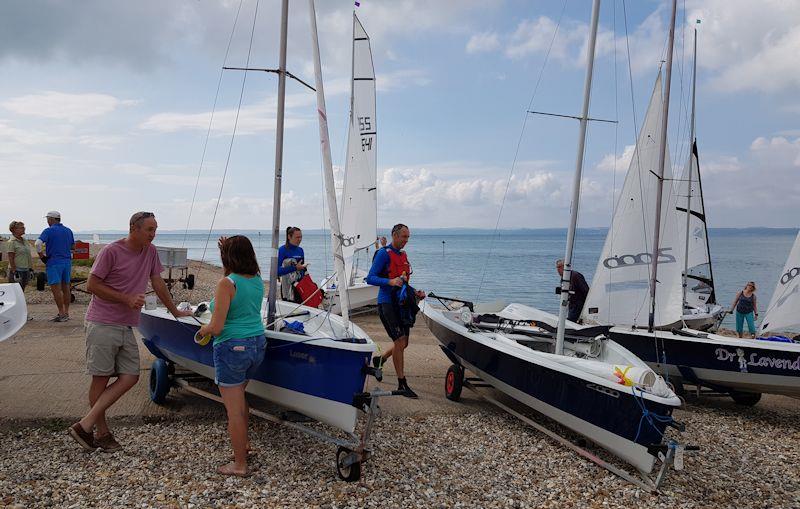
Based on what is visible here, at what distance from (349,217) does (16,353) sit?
19.5ft

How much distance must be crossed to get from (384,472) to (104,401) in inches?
81.2

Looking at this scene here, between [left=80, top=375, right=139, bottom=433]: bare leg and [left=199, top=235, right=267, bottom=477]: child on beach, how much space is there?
784 millimetres

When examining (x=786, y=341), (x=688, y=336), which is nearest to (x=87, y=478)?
(x=688, y=336)

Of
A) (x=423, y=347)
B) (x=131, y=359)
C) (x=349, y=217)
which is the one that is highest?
(x=349, y=217)

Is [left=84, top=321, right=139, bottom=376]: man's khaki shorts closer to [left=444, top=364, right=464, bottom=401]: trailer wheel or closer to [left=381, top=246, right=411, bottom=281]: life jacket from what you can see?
[left=381, top=246, right=411, bottom=281]: life jacket

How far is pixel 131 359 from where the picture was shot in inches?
172

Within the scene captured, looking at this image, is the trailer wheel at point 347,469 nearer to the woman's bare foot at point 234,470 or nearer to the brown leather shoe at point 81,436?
the woman's bare foot at point 234,470

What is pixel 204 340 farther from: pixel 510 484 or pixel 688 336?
pixel 688 336

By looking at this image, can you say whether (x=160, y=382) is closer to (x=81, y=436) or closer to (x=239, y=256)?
(x=81, y=436)

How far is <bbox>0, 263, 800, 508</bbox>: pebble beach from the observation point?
390 centimetres

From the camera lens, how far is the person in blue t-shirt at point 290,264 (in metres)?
7.21

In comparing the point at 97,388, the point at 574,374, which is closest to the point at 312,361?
the point at 97,388

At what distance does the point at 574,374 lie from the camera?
4789 mm

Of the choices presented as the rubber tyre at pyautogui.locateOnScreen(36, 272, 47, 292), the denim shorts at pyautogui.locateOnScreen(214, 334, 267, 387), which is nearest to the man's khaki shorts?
the denim shorts at pyautogui.locateOnScreen(214, 334, 267, 387)
